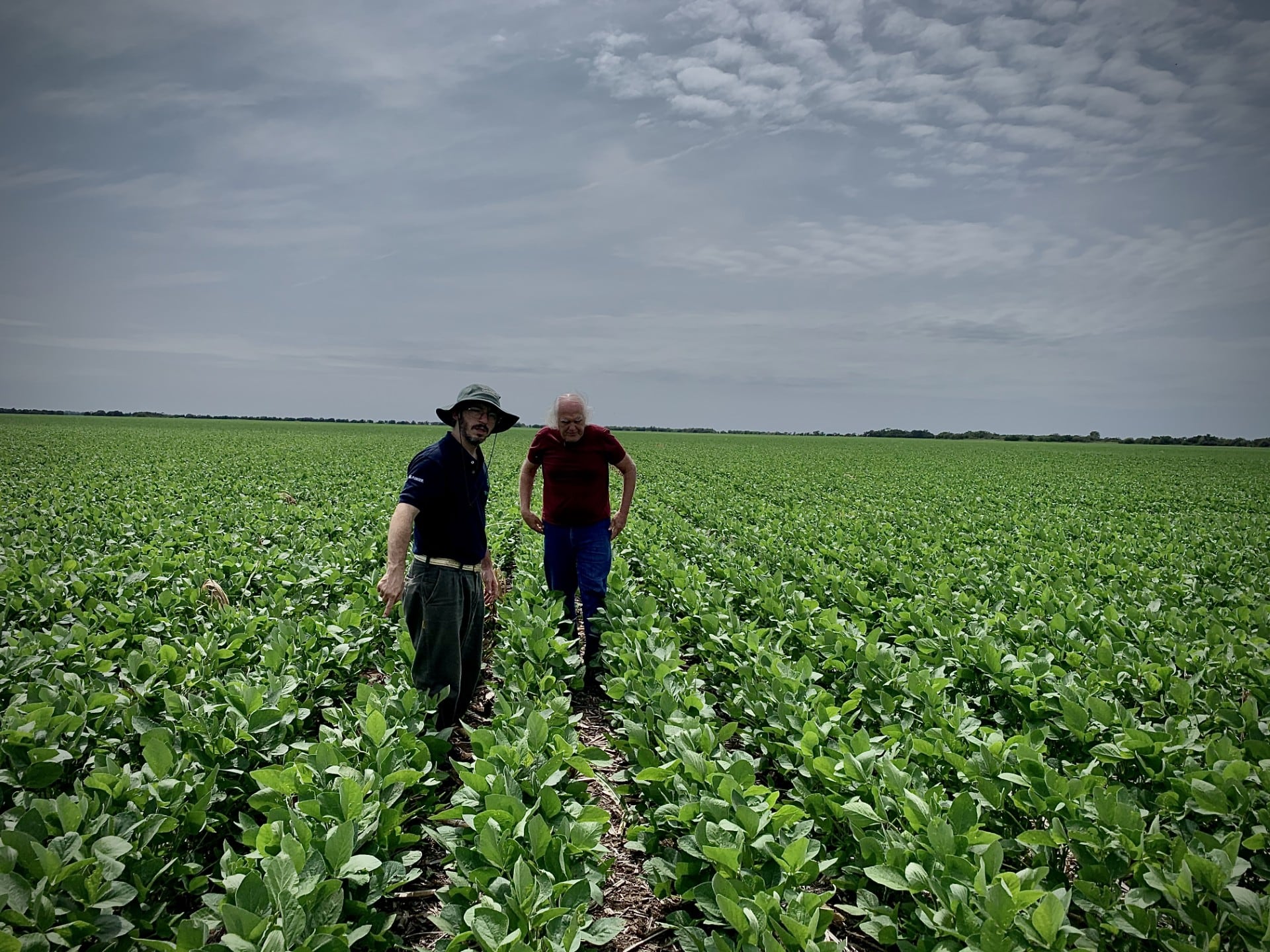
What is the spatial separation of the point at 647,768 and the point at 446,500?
1.86 meters

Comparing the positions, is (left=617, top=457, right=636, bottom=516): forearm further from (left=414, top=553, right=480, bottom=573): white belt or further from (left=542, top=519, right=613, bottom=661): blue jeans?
(left=414, top=553, right=480, bottom=573): white belt

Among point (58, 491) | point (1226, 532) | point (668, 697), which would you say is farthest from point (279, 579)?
point (1226, 532)

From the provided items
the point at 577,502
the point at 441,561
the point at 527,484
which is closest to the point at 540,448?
the point at 527,484

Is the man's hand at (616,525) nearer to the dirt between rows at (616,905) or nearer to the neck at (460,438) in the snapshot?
the neck at (460,438)

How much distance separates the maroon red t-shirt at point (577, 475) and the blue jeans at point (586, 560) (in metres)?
0.10

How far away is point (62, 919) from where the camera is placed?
2145mm

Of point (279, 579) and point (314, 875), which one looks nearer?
point (314, 875)

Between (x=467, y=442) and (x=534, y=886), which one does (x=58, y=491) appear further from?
(x=534, y=886)

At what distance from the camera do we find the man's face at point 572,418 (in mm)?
5238

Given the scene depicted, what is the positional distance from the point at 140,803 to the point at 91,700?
3.53 ft

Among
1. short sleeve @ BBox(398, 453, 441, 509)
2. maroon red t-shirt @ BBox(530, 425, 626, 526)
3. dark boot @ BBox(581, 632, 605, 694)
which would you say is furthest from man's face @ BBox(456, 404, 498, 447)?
dark boot @ BBox(581, 632, 605, 694)

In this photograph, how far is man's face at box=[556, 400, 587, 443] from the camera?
17.2 ft

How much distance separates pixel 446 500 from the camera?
12.9ft

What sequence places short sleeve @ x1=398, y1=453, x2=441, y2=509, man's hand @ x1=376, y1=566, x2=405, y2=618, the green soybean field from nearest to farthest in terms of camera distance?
the green soybean field → man's hand @ x1=376, y1=566, x2=405, y2=618 → short sleeve @ x1=398, y1=453, x2=441, y2=509
